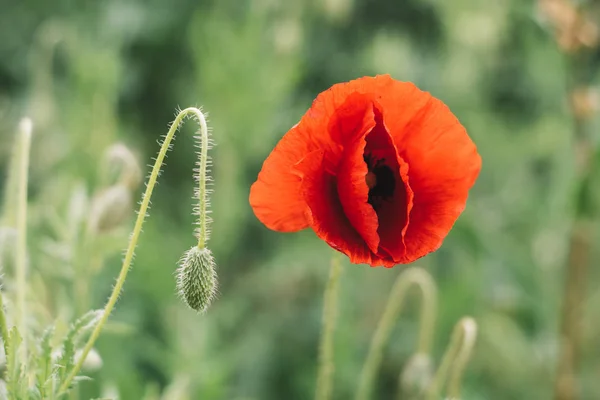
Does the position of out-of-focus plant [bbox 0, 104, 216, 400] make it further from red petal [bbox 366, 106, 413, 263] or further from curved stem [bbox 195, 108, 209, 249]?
red petal [bbox 366, 106, 413, 263]

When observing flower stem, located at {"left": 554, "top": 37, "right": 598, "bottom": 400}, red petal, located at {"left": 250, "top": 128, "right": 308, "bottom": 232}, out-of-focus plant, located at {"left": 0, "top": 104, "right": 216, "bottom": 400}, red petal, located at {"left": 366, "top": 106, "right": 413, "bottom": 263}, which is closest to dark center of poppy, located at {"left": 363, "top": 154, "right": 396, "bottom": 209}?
red petal, located at {"left": 366, "top": 106, "right": 413, "bottom": 263}

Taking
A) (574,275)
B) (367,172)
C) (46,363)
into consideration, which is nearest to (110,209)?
(46,363)

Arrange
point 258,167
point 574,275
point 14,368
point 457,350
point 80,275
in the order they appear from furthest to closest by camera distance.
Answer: point 258,167
point 574,275
point 80,275
point 457,350
point 14,368

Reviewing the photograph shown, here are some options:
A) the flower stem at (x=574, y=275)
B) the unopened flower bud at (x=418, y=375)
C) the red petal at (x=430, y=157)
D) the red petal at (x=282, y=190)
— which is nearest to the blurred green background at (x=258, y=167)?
the flower stem at (x=574, y=275)

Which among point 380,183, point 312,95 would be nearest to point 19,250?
point 380,183

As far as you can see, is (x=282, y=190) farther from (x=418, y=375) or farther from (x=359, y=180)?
(x=418, y=375)

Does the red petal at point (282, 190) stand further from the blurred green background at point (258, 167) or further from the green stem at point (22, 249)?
the blurred green background at point (258, 167)
